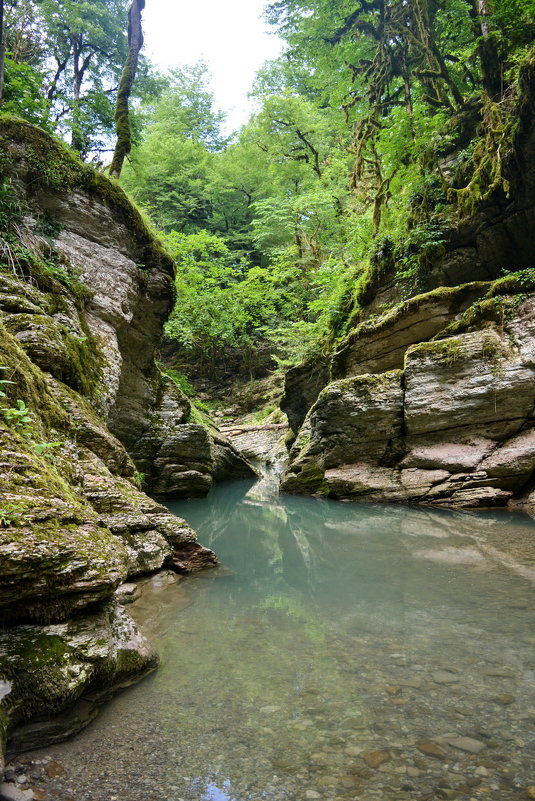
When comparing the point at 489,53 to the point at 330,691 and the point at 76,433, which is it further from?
the point at 330,691

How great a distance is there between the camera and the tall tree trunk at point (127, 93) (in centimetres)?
1251

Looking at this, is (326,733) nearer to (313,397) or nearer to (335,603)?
(335,603)

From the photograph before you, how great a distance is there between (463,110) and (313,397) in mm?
9217

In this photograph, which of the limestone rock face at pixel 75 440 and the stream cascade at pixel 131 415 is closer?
the limestone rock face at pixel 75 440

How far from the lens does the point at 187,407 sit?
12758 mm

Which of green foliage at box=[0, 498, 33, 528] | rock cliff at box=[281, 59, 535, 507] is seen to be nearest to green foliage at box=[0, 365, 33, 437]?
green foliage at box=[0, 498, 33, 528]

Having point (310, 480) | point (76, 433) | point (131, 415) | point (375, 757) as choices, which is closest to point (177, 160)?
point (131, 415)

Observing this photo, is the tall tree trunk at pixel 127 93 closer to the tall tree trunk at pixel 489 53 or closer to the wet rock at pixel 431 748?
the tall tree trunk at pixel 489 53

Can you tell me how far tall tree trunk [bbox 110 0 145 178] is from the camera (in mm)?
12508

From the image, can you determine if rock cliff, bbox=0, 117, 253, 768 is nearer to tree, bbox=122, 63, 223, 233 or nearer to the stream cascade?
the stream cascade

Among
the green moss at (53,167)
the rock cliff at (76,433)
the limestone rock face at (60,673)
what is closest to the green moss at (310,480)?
the rock cliff at (76,433)

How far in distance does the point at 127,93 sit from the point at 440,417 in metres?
12.7

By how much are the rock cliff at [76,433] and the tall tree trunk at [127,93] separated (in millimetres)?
3069

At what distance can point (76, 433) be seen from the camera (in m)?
5.66
